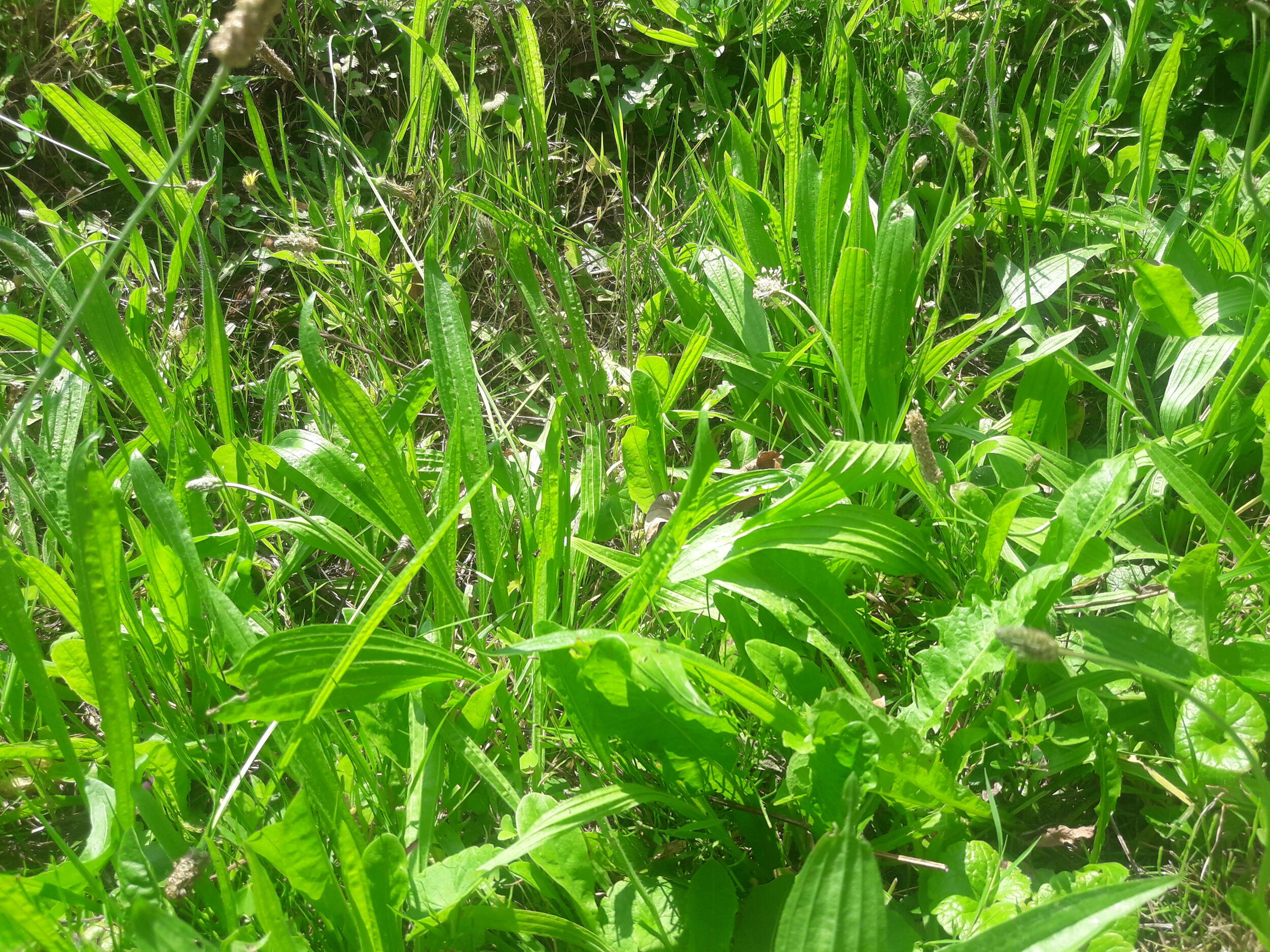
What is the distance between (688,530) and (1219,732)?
0.56 meters

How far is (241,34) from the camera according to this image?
0.48 m

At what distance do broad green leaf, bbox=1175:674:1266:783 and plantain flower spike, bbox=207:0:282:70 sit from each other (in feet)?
Result: 3.15

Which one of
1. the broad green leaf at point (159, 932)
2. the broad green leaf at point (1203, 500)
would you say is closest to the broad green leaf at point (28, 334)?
the broad green leaf at point (159, 932)

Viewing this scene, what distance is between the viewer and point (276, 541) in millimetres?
1472

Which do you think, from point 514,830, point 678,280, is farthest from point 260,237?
point 514,830

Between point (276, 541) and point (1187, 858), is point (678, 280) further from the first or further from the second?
point (1187, 858)

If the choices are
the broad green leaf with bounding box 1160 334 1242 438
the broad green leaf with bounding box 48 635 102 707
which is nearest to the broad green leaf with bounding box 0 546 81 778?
the broad green leaf with bounding box 48 635 102 707

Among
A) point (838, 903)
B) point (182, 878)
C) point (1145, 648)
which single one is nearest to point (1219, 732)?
point (1145, 648)

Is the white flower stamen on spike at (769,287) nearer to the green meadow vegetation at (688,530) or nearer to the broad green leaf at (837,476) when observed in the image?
the green meadow vegetation at (688,530)

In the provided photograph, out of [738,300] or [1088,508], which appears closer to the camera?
[1088,508]

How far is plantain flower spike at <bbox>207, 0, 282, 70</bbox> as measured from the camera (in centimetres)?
47

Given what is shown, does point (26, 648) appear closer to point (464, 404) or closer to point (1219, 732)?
point (464, 404)

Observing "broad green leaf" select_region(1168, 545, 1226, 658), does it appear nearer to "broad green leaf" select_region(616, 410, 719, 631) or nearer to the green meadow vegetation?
the green meadow vegetation

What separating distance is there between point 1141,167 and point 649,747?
124cm
